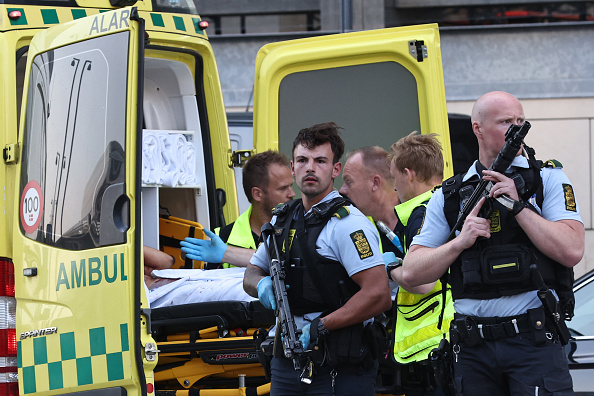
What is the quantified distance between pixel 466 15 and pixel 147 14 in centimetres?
775

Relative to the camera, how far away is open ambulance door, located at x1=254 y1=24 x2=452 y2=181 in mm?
4910

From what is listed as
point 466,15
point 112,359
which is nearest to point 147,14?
point 112,359

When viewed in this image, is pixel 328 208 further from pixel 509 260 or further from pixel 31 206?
pixel 31 206

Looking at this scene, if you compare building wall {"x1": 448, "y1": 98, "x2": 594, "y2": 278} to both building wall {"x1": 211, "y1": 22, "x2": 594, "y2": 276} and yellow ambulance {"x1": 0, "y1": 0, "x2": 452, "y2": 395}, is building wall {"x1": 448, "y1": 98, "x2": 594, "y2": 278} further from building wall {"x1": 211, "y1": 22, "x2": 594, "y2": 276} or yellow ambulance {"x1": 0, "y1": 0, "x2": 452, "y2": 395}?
yellow ambulance {"x1": 0, "y1": 0, "x2": 452, "y2": 395}

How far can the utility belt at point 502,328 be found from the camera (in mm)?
3207

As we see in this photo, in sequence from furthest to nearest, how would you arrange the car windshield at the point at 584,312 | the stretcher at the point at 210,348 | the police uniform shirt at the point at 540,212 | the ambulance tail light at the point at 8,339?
the car windshield at the point at 584,312 → the stretcher at the point at 210,348 → the ambulance tail light at the point at 8,339 → the police uniform shirt at the point at 540,212

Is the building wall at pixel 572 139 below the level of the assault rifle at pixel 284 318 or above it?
above

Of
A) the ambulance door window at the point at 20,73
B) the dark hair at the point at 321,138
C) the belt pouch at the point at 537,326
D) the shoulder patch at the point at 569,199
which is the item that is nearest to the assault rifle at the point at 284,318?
the dark hair at the point at 321,138

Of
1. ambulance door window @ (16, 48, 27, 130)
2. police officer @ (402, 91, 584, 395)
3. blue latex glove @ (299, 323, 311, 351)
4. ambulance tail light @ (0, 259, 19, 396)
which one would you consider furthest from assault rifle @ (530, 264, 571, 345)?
ambulance door window @ (16, 48, 27, 130)

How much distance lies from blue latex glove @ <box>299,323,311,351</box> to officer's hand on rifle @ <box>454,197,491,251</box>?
60 centimetres

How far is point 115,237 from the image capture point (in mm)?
3586

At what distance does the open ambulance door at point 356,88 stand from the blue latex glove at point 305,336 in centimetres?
164

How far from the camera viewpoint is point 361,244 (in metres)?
3.47

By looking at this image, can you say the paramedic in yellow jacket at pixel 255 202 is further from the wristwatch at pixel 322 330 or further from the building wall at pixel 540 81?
the building wall at pixel 540 81
